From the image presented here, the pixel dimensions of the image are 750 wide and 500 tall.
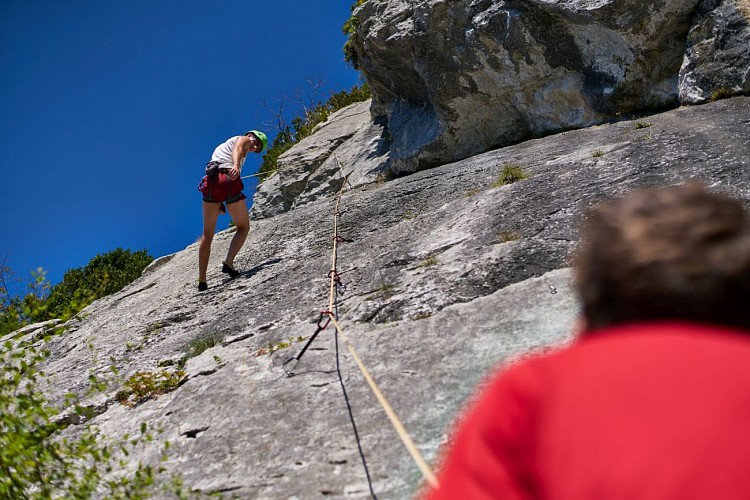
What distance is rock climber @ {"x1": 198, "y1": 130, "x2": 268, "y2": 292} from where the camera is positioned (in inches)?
320

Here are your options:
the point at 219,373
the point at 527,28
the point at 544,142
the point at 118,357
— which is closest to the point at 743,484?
the point at 219,373

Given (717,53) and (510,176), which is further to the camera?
(717,53)

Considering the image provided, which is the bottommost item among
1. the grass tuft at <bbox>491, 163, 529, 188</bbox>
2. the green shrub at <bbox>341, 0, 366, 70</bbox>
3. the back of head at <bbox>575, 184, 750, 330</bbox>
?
the back of head at <bbox>575, 184, 750, 330</bbox>

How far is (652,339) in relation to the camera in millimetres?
1021

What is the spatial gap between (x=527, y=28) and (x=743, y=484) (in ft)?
30.5

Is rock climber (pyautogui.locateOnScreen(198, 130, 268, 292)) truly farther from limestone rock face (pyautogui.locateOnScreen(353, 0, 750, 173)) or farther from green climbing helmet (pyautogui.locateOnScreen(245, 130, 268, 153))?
limestone rock face (pyautogui.locateOnScreen(353, 0, 750, 173))

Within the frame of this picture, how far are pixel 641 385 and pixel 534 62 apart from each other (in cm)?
918

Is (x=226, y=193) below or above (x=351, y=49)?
below

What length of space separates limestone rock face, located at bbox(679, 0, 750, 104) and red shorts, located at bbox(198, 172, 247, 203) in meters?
6.01

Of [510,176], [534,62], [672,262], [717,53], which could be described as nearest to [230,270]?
[510,176]

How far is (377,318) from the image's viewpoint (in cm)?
496

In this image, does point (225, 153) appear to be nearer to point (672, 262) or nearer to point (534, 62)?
point (534, 62)

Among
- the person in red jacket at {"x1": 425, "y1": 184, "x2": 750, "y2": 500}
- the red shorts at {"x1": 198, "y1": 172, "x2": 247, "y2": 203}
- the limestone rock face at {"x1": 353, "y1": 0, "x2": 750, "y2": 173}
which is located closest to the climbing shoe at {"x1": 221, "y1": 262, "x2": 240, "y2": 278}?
the red shorts at {"x1": 198, "y1": 172, "x2": 247, "y2": 203}

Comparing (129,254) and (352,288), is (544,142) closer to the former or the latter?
(352,288)
